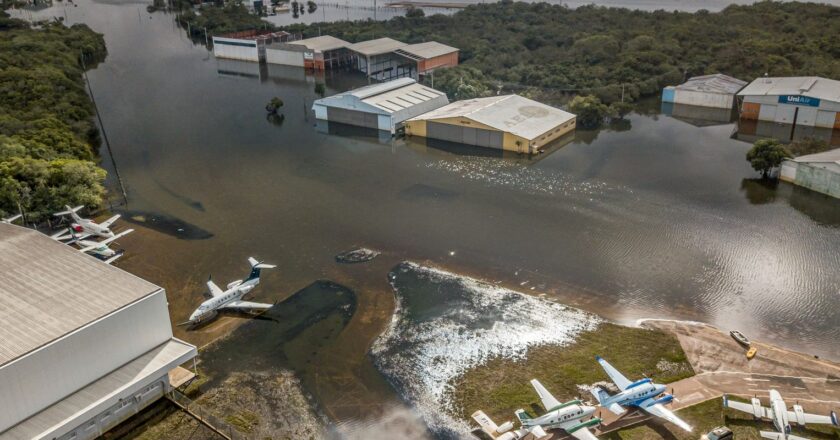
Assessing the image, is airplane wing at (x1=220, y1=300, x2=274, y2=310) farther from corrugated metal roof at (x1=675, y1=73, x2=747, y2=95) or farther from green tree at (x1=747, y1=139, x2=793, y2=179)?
corrugated metal roof at (x1=675, y1=73, x2=747, y2=95)

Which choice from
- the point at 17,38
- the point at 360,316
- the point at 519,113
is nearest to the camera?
the point at 360,316

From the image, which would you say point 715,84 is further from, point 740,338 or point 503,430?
point 503,430

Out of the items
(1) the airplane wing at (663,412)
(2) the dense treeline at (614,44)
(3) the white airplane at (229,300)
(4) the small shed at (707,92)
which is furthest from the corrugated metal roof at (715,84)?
(3) the white airplane at (229,300)

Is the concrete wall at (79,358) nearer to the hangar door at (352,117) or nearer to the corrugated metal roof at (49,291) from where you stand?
the corrugated metal roof at (49,291)

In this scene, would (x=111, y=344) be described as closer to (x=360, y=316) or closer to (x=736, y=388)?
(x=360, y=316)

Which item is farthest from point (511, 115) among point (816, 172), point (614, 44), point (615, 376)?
point (614, 44)

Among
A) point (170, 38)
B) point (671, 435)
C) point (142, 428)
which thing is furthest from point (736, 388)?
point (170, 38)

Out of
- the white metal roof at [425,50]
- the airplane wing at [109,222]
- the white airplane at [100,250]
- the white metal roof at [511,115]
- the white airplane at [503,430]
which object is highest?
the white metal roof at [425,50]
